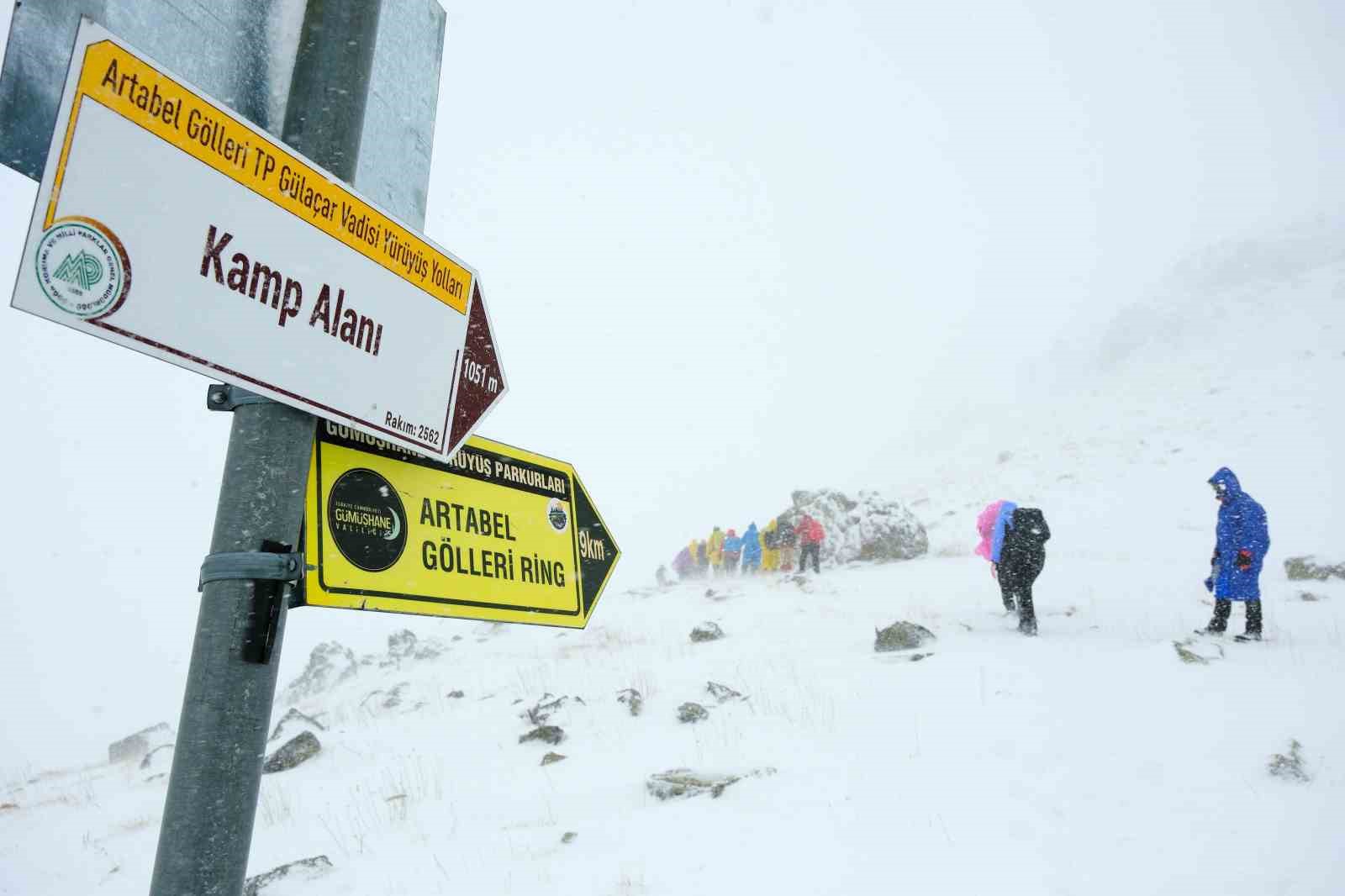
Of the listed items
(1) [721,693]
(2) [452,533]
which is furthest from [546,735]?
(2) [452,533]

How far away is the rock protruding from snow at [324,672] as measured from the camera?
61.4 feet

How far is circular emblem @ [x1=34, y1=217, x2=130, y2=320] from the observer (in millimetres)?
1172

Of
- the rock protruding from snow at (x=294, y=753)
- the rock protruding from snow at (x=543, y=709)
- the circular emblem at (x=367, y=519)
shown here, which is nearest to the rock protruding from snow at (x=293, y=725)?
the rock protruding from snow at (x=294, y=753)

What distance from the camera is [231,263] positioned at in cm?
147

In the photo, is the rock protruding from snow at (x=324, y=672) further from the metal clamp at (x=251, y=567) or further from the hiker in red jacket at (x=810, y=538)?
the metal clamp at (x=251, y=567)

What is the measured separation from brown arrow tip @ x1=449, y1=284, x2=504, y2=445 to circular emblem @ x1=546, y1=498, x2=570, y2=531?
475 millimetres

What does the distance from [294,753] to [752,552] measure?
15860 millimetres

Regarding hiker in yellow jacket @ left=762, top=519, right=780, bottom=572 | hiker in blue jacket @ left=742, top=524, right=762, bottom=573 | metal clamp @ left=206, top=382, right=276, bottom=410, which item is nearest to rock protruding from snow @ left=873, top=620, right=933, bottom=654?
metal clamp @ left=206, top=382, right=276, bottom=410

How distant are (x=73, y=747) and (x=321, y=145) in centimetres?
5634

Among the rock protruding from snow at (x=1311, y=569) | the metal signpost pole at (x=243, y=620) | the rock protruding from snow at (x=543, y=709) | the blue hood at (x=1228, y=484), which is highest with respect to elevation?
the blue hood at (x=1228, y=484)

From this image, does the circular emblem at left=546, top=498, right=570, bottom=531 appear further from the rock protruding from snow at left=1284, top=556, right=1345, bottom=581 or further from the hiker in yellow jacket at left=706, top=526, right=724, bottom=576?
the hiker in yellow jacket at left=706, top=526, right=724, bottom=576

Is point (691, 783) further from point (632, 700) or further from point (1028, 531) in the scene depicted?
point (1028, 531)

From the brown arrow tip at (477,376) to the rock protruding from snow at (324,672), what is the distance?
18653 millimetres

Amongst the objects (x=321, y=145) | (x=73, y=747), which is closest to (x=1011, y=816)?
(x=321, y=145)
